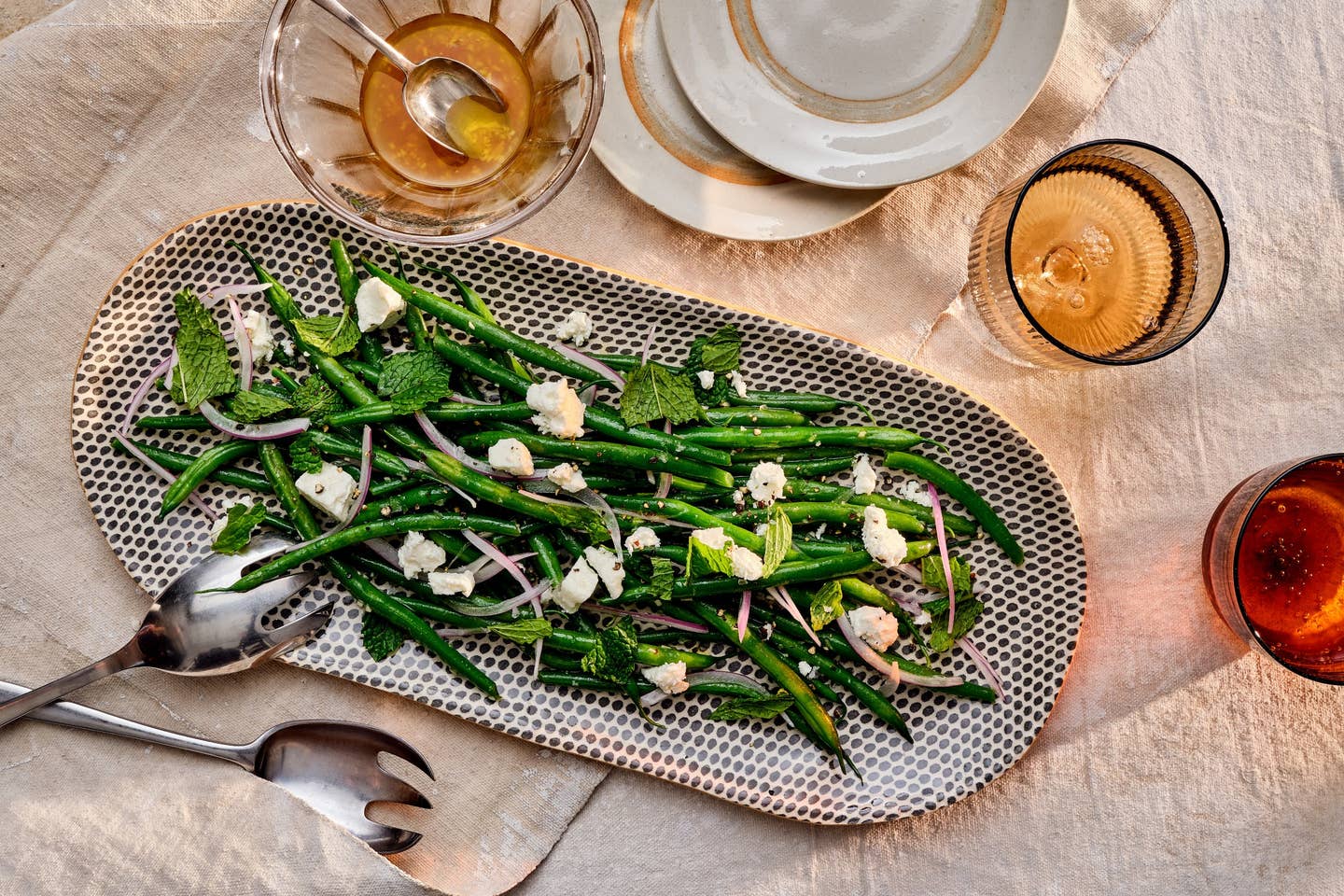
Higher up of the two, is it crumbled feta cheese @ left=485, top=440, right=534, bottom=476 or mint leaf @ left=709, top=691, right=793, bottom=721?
crumbled feta cheese @ left=485, top=440, right=534, bottom=476

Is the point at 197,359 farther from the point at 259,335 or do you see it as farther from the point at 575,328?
the point at 575,328

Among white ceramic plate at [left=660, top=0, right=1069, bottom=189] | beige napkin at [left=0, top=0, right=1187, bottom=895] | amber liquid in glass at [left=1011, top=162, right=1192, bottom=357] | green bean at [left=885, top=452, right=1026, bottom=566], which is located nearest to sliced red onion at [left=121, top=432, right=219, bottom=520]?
beige napkin at [left=0, top=0, right=1187, bottom=895]

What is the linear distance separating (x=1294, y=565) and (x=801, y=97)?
2038mm

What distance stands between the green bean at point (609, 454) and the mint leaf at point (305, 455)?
43cm

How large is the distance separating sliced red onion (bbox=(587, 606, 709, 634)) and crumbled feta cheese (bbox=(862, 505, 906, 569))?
54cm

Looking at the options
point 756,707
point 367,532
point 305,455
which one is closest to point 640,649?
point 756,707

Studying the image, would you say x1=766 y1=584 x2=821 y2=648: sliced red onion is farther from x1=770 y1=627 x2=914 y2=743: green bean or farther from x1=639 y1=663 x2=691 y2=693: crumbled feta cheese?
x1=639 y1=663 x2=691 y2=693: crumbled feta cheese

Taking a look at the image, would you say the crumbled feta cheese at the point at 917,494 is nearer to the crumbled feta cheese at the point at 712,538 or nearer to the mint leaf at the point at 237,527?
the crumbled feta cheese at the point at 712,538

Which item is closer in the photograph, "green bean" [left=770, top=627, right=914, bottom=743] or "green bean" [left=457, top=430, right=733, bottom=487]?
"green bean" [left=457, top=430, right=733, bottom=487]

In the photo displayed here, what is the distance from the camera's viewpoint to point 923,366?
2.88 m

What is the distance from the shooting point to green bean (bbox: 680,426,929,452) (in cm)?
261

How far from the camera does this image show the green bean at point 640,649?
262cm

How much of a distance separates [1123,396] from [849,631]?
119 cm

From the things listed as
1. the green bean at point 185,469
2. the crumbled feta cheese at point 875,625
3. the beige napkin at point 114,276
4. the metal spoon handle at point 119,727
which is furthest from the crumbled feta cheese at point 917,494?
the metal spoon handle at point 119,727
